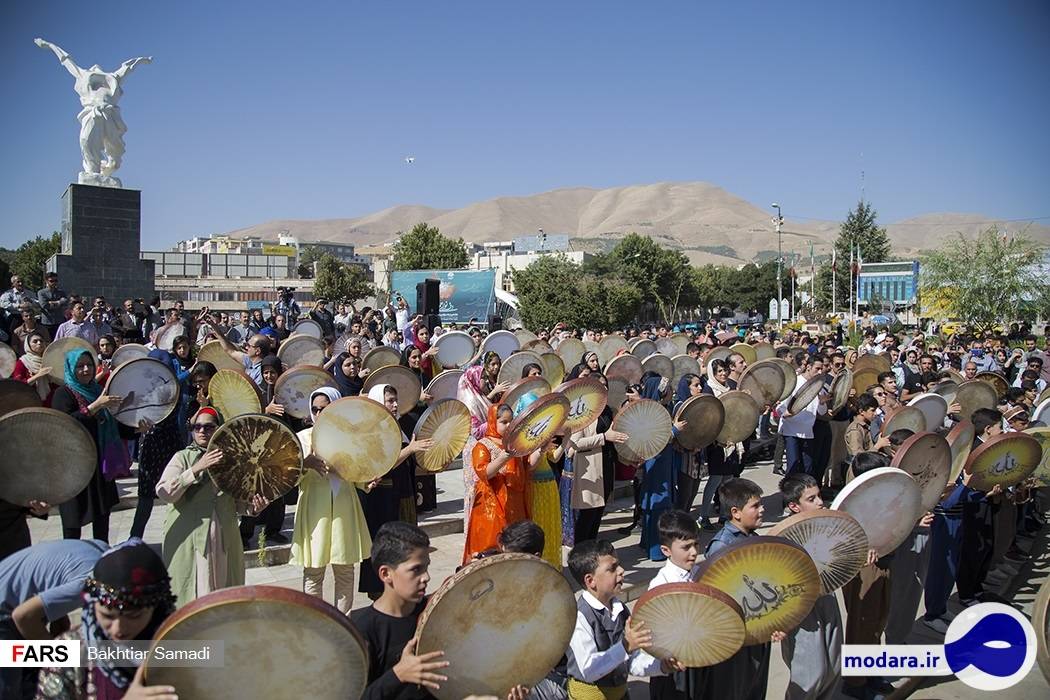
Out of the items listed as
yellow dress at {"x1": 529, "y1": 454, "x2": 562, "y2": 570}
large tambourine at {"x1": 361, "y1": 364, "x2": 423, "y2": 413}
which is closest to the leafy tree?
large tambourine at {"x1": 361, "y1": 364, "x2": 423, "y2": 413}

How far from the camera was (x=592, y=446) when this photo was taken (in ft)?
24.2

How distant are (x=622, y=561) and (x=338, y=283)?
212 feet

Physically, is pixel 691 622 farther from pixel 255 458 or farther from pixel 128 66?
pixel 128 66

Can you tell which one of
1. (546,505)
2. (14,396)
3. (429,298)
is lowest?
(546,505)

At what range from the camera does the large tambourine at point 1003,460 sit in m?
6.64

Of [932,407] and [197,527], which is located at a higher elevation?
[932,407]

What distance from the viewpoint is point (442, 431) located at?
6.75 meters

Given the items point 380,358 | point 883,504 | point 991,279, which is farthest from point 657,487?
point 991,279

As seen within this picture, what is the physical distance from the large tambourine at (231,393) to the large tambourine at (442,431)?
1.98m

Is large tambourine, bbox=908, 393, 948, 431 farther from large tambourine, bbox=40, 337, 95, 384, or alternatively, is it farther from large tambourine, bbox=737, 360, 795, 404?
large tambourine, bbox=40, 337, 95, 384

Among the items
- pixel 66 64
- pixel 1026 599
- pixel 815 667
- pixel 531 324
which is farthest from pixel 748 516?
pixel 531 324

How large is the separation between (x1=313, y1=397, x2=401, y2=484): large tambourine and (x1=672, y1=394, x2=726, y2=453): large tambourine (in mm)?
3340

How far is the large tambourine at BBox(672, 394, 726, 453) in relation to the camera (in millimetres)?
8086

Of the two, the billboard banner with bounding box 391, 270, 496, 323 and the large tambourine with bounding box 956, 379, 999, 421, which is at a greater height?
the billboard banner with bounding box 391, 270, 496, 323
